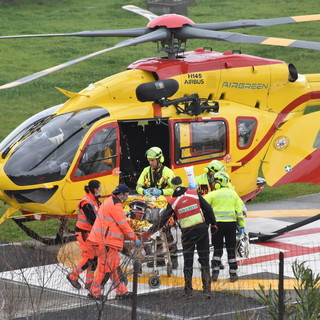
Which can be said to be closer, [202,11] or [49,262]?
[49,262]

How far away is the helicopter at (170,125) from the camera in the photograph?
14289 millimetres

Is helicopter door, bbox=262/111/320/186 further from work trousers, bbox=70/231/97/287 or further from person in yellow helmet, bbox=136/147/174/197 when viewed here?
work trousers, bbox=70/231/97/287

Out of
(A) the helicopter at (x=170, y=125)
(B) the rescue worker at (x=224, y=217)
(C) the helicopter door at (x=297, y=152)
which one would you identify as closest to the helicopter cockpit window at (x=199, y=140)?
(A) the helicopter at (x=170, y=125)

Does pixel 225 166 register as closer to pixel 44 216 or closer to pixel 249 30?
pixel 44 216

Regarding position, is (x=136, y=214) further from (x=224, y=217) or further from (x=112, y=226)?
(x=224, y=217)

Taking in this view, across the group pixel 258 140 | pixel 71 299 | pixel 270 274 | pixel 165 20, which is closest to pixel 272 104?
pixel 258 140

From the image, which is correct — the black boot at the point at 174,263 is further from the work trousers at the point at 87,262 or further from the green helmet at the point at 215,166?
the green helmet at the point at 215,166

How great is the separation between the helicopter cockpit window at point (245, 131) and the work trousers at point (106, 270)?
443cm

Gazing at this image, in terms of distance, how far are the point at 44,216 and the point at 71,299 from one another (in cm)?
300

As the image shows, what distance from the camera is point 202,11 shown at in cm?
4000

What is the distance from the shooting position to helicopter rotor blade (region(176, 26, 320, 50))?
553 inches

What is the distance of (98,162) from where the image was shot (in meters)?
14.5

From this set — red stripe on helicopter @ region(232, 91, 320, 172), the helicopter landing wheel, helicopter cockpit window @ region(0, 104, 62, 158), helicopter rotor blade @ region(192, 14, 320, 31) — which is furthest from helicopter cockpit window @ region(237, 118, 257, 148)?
the helicopter landing wheel

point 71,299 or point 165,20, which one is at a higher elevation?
point 165,20
